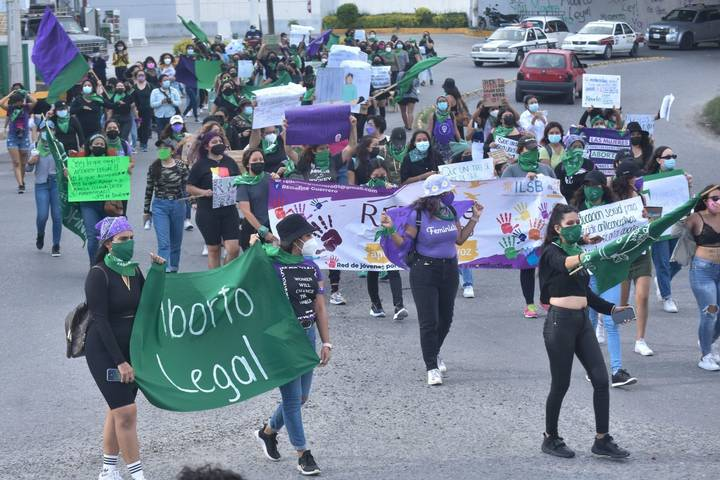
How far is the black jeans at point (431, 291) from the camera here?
31.4 ft

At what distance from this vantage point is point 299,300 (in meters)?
7.75

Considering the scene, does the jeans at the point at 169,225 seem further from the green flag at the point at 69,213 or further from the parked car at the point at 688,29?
the parked car at the point at 688,29

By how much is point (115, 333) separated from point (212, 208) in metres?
5.27

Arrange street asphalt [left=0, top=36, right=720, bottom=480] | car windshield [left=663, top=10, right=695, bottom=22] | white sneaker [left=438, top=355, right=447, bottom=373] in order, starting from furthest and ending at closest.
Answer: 1. car windshield [left=663, top=10, right=695, bottom=22]
2. white sneaker [left=438, top=355, right=447, bottom=373]
3. street asphalt [left=0, top=36, right=720, bottom=480]

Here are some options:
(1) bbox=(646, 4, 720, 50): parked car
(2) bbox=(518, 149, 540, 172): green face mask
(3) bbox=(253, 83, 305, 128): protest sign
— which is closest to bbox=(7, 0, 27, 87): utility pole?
(3) bbox=(253, 83, 305, 128): protest sign

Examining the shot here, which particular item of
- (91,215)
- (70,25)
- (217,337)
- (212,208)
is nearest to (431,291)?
(217,337)

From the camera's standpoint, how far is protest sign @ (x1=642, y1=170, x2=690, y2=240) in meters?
11.6

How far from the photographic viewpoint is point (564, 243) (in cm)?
805

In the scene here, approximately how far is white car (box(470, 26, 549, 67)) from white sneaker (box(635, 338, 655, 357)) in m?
34.6

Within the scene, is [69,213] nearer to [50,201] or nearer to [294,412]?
[50,201]

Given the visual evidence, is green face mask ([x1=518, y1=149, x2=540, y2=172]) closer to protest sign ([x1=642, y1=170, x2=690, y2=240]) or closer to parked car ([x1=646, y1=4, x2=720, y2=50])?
protest sign ([x1=642, y1=170, x2=690, y2=240])

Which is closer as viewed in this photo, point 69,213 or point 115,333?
point 115,333

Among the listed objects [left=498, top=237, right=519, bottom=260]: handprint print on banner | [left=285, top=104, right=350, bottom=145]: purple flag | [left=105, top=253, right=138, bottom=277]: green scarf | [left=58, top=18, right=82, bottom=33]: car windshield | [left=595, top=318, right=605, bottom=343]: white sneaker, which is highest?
[left=58, top=18, right=82, bottom=33]: car windshield

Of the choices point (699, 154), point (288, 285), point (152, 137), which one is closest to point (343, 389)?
point (288, 285)
